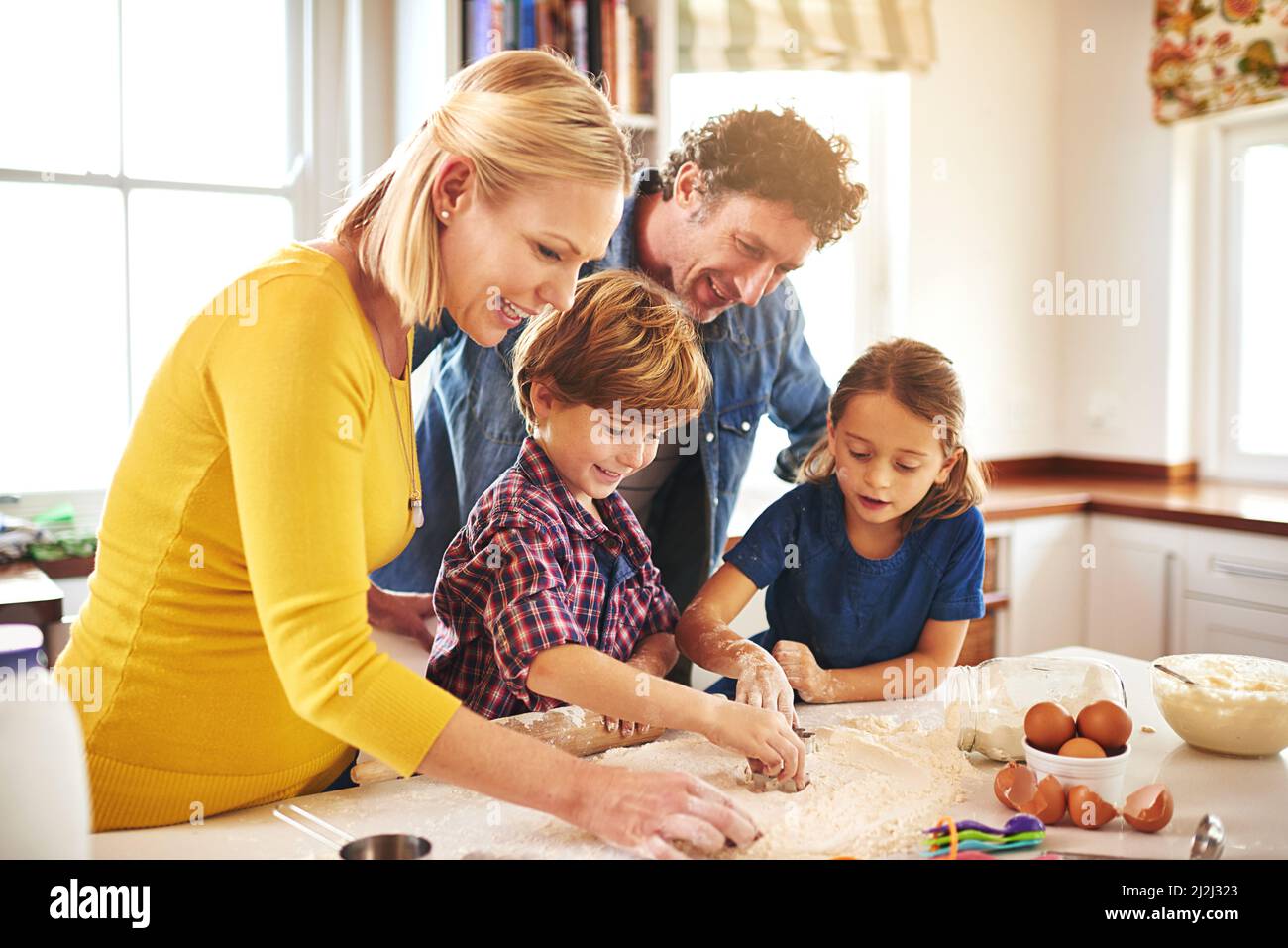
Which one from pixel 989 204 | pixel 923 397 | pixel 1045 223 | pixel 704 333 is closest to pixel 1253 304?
pixel 1045 223

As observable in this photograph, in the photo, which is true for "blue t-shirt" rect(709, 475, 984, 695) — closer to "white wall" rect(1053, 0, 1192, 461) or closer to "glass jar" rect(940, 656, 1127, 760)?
"glass jar" rect(940, 656, 1127, 760)

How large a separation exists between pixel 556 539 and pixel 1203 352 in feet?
8.58

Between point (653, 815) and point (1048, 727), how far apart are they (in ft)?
1.29

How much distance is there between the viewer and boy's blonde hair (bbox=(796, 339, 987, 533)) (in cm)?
126

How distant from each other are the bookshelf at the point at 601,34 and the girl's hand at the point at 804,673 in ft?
3.53

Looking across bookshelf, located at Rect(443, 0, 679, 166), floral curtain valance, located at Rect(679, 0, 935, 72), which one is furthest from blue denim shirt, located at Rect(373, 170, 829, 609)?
floral curtain valance, located at Rect(679, 0, 935, 72)

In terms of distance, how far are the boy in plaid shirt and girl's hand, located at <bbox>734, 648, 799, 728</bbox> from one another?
29mm

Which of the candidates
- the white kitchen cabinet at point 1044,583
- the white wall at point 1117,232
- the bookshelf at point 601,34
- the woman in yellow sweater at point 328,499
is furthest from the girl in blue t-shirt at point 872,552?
the white wall at point 1117,232

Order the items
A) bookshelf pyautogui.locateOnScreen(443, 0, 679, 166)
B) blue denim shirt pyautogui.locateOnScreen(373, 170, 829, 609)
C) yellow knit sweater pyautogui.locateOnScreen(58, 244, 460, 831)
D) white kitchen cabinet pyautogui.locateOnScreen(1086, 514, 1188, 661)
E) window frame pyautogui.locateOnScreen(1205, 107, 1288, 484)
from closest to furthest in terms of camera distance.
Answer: yellow knit sweater pyautogui.locateOnScreen(58, 244, 460, 831)
blue denim shirt pyautogui.locateOnScreen(373, 170, 829, 609)
bookshelf pyautogui.locateOnScreen(443, 0, 679, 166)
white kitchen cabinet pyautogui.locateOnScreen(1086, 514, 1188, 661)
window frame pyautogui.locateOnScreen(1205, 107, 1288, 484)

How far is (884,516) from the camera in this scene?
130 cm

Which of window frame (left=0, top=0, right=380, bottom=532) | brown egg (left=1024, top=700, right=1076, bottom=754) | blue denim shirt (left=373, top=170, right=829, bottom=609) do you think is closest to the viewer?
brown egg (left=1024, top=700, right=1076, bottom=754)

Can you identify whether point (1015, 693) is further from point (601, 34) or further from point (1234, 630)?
point (1234, 630)

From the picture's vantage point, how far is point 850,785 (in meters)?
1.02
